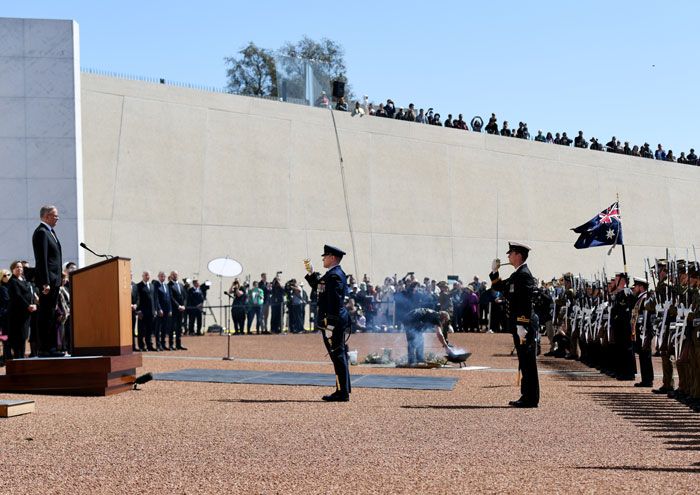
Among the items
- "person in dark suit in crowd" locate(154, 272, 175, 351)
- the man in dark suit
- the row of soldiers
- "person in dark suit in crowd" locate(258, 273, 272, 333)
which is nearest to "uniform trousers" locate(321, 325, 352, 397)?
the man in dark suit

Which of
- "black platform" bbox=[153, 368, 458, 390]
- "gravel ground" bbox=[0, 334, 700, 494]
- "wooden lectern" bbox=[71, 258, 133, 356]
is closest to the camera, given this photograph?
"gravel ground" bbox=[0, 334, 700, 494]

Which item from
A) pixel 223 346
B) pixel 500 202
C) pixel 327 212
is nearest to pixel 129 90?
pixel 327 212

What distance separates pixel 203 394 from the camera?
41.8 ft

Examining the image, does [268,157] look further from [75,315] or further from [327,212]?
[75,315]

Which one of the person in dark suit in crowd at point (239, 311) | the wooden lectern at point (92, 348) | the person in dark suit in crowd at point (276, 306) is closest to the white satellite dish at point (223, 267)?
the person in dark suit in crowd at point (239, 311)

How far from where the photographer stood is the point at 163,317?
23234mm

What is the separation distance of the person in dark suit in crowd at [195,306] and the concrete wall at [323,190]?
13.6 feet

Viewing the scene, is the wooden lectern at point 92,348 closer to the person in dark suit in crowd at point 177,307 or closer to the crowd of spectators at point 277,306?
the crowd of spectators at point 277,306

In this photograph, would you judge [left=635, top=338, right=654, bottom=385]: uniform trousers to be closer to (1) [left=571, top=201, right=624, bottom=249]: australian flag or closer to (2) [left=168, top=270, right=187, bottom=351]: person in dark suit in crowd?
(1) [left=571, top=201, right=624, bottom=249]: australian flag

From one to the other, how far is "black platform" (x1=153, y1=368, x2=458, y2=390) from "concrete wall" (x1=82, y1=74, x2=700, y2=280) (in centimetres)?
1700

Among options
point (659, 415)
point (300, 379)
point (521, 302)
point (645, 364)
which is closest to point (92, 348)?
point (300, 379)

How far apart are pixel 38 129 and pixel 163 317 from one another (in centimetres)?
851

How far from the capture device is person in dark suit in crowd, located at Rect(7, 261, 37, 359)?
16141mm

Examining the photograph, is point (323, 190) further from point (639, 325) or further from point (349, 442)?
point (349, 442)
